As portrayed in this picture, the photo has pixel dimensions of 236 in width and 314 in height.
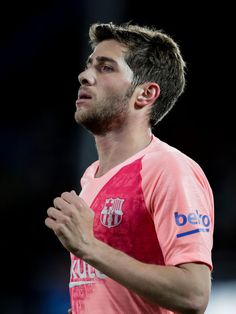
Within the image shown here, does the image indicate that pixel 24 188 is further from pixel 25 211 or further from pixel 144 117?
pixel 144 117

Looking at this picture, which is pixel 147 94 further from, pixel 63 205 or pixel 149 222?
pixel 63 205

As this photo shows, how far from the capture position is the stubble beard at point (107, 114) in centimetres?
274

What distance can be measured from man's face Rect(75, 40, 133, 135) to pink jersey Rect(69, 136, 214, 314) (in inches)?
15.1

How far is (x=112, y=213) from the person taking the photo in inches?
90.7

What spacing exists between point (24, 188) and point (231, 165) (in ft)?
9.37

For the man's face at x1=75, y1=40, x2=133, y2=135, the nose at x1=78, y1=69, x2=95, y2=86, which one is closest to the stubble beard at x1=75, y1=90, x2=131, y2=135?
the man's face at x1=75, y1=40, x2=133, y2=135

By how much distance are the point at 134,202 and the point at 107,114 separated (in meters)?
0.63

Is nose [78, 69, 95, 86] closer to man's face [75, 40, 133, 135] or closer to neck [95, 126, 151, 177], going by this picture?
man's face [75, 40, 133, 135]

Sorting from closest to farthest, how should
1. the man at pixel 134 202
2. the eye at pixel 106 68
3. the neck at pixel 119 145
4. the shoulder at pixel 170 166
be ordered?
the man at pixel 134 202
the shoulder at pixel 170 166
the neck at pixel 119 145
the eye at pixel 106 68

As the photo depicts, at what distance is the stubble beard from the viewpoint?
8.99 ft

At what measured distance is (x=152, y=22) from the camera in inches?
352

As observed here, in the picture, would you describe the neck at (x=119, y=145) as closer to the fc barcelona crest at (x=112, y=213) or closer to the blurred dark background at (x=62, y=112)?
the fc barcelona crest at (x=112, y=213)

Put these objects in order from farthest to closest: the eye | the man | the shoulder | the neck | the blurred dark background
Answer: the blurred dark background
the eye
the neck
the shoulder
the man

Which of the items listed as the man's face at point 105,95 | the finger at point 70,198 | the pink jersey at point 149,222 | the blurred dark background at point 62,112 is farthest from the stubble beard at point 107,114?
the blurred dark background at point 62,112
